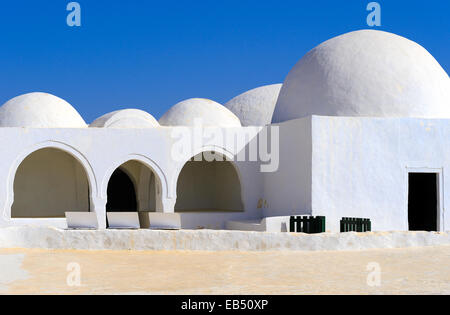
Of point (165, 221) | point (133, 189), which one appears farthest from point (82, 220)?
point (133, 189)

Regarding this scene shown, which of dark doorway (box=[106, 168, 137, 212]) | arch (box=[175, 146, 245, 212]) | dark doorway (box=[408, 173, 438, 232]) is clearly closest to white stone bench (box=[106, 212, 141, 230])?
arch (box=[175, 146, 245, 212])

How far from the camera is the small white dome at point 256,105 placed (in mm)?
24359

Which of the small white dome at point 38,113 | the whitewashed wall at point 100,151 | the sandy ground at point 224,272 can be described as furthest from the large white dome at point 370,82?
the small white dome at point 38,113

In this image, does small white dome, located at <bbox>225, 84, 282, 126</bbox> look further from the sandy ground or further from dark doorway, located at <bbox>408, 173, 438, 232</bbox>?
the sandy ground

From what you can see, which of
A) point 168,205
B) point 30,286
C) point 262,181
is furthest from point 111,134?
point 30,286

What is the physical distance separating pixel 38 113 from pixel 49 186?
2393 millimetres

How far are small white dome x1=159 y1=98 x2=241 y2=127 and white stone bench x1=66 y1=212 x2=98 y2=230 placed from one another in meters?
8.27

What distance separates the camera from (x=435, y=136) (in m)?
15.8

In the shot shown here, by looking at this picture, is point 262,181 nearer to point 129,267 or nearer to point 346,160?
point 346,160

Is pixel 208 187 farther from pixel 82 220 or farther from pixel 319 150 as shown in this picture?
pixel 82 220

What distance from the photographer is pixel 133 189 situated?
21.8 meters

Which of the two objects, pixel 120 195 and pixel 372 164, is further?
pixel 120 195

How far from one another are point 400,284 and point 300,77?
10.8 m

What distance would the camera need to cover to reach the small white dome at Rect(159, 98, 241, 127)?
20.9 m
